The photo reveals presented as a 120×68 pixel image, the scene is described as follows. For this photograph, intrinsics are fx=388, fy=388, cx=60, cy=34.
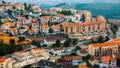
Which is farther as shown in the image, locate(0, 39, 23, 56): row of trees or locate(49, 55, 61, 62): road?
locate(0, 39, 23, 56): row of trees

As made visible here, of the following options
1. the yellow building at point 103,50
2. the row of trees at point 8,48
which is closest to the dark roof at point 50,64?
the row of trees at point 8,48

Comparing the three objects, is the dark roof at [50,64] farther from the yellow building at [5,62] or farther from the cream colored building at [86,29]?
the cream colored building at [86,29]

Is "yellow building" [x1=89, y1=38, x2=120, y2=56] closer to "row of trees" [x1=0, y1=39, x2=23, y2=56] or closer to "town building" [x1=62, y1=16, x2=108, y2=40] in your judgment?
"row of trees" [x1=0, y1=39, x2=23, y2=56]

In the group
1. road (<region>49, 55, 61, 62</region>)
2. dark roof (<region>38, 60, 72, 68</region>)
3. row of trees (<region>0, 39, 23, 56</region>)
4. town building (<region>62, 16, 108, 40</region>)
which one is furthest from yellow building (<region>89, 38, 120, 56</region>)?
town building (<region>62, 16, 108, 40</region>)

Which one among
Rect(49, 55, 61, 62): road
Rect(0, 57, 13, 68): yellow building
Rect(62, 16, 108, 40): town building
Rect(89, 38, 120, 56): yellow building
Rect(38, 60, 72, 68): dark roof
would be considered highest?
Rect(0, 57, 13, 68): yellow building

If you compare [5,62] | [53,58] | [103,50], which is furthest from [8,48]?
[103,50]

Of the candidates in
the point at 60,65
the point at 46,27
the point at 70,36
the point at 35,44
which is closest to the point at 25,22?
the point at 46,27

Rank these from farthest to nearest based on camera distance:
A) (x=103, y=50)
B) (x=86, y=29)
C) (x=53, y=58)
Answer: (x=86, y=29) < (x=103, y=50) < (x=53, y=58)

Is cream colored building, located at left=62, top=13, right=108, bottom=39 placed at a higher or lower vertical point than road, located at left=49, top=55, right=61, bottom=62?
lower

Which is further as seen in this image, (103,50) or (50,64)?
(103,50)

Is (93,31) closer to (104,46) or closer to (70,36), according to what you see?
(70,36)

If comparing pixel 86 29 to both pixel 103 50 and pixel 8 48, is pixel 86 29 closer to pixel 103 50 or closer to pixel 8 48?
pixel 103 50
